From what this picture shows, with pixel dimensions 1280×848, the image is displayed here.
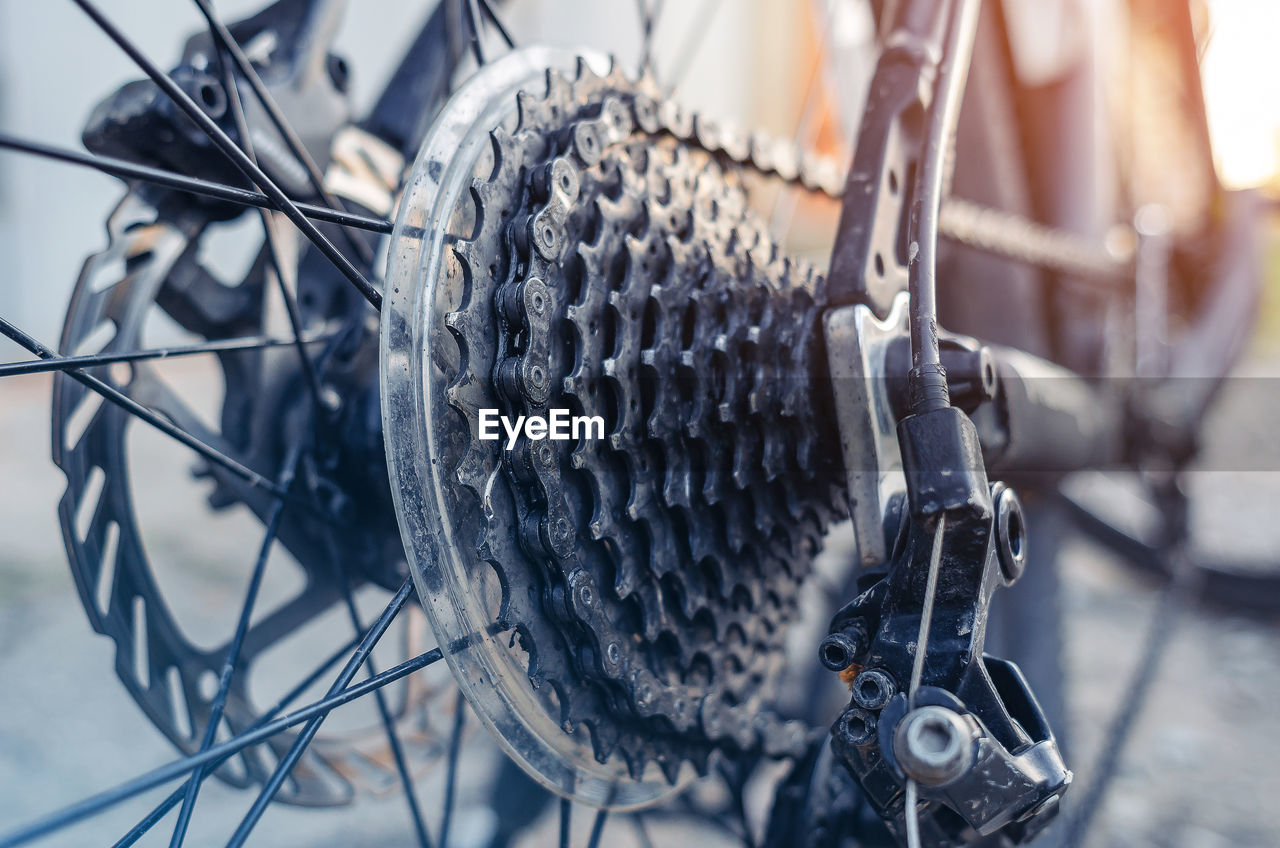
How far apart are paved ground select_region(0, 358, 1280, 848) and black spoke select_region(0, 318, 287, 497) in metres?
0.41

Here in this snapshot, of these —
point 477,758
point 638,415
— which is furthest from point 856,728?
point 477,758

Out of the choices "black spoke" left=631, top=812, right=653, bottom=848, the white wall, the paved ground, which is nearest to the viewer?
"black spoke" left=631, top=812, right=653, bottom=848

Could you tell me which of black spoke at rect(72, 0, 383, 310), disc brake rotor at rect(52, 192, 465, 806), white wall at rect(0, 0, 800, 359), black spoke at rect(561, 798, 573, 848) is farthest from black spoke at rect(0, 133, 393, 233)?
white wall at rect(0, 0, 800, 359)

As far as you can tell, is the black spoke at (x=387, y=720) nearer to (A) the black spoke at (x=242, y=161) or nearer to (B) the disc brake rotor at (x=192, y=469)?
(B) the disc brake rotor at (x=192, y=469)

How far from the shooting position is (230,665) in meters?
0.49

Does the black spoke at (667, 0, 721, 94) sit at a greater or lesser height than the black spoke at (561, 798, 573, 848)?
greater

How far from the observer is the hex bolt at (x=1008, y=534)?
1.29 ft

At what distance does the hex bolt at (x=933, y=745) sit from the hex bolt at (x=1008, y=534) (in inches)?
3.9

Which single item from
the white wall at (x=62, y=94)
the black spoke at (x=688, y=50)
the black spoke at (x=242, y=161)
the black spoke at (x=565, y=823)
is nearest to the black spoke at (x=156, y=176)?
the black spoke at (x=242, y=161)

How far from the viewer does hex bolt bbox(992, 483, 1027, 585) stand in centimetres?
39

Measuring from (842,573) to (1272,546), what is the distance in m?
0.84

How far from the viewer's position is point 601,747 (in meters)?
0.45

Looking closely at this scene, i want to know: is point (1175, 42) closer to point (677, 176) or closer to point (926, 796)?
point (677, 176)

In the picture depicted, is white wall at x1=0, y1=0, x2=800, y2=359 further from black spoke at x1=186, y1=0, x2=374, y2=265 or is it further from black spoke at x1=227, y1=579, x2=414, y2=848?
black spoke at x1=227, y1=579, x2=414, y2=848
